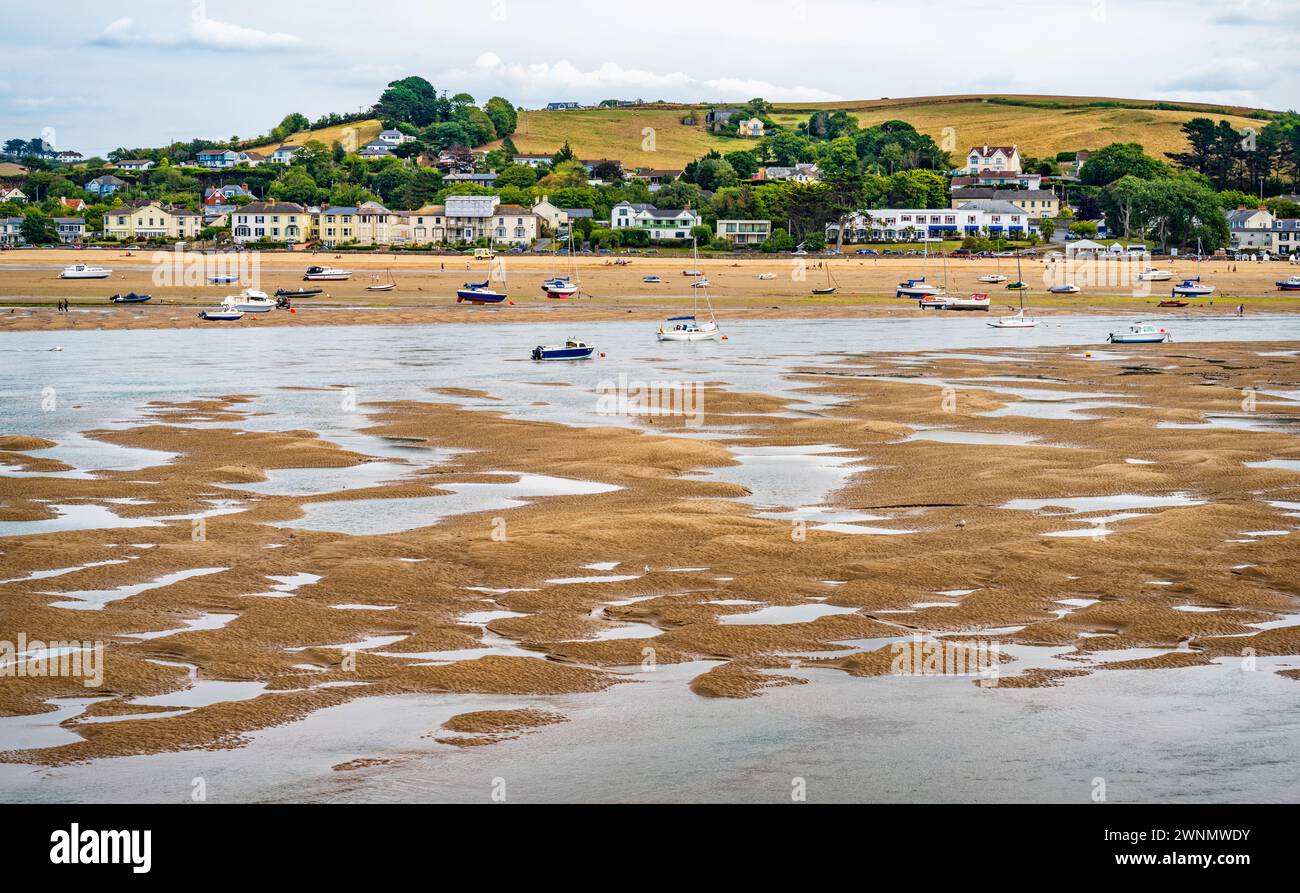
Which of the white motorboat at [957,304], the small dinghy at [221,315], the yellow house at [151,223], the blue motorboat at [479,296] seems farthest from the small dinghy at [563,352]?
the yellow house at [151,223]

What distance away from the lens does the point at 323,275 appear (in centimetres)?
12775

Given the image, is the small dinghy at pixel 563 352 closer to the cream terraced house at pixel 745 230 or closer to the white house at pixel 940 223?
the cream terraced house at pixel 745 230

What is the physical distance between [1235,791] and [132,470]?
27.7 m

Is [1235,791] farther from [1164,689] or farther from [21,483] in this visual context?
[21,483]

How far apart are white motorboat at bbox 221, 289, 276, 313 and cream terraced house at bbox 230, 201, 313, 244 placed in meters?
81.7

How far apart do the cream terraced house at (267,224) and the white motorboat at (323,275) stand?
51695 mm

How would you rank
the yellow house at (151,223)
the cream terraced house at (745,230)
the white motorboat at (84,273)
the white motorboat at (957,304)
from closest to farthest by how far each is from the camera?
1. the white motorboat at (957,304)
2. the white motorboat at (84,273)
3. the cream terraced house at (745,230)
4. the yellow house at (151,223)

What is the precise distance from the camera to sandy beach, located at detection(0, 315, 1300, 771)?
1914cm

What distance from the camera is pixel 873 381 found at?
5722 centimetres

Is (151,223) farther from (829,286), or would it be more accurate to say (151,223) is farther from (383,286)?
(829,286)

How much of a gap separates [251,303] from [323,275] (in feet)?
96.1

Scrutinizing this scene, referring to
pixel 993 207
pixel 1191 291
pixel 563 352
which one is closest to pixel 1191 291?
pixel 1191 291

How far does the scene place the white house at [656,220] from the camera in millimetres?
176750

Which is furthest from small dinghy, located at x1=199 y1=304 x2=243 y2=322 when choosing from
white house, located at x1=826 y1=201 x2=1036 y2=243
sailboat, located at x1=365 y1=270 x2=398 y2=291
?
white house, located at x1=826 y1=201 x2=1036 y2=243
